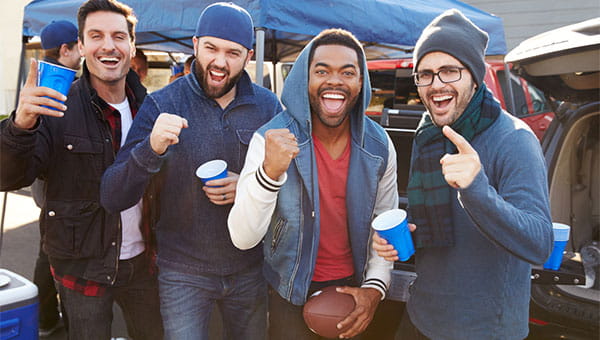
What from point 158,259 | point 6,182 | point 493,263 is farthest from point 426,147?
point 6,182

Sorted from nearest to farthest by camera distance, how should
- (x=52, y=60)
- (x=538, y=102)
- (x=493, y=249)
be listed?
(x=493, y=249) → (x=52, y=60) → (x=538, y=102)

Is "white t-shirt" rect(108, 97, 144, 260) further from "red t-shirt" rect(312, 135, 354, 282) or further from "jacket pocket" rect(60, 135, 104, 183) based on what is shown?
"red t-shirt" rect(312, 135, 354, 282)

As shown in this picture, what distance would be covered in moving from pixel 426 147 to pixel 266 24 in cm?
233

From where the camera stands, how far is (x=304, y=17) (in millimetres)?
3994

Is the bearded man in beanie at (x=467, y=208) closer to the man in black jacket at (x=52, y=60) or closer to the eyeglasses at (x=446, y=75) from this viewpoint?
the eyeglasses at (x=446, y=75)

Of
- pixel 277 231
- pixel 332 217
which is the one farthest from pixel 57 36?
pixel 332 217

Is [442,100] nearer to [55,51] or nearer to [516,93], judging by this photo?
[55,51]

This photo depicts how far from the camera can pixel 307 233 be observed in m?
1.85

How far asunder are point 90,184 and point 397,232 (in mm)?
1416

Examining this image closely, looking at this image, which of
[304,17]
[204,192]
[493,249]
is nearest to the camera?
[493,249]

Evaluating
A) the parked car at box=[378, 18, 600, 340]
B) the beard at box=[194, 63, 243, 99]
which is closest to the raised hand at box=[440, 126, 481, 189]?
the beard at box=[194, 63, 243, 99]

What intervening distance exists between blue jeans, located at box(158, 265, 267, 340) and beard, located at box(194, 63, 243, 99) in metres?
0.84

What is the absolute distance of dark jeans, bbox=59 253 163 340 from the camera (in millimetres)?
2066

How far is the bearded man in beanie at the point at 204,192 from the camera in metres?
1.98
